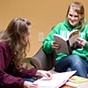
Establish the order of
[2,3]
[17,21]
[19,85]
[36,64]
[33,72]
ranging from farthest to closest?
[2,3]
[36,64]
[33,72]
[17,21]
[19,85]

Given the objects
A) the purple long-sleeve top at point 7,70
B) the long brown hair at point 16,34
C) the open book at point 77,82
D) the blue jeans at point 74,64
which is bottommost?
the blue jeans at point 74,64

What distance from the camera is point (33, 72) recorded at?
1840mm

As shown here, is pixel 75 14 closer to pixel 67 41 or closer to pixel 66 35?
pixel 66 35

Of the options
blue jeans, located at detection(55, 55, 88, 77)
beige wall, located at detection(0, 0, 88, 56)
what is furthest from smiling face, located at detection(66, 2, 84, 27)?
beige wall, located at detection(0, 0, 88, 56)

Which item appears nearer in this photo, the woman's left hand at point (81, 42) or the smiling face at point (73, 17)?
the woman's left hand at point (81, 42)

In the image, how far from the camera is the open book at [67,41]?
89.8 inches

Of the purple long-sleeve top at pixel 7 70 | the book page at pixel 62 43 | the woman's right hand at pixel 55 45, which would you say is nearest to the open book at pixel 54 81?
the purple long-sleeve top at pixel 7 70

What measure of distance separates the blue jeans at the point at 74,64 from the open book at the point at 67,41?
8 cm

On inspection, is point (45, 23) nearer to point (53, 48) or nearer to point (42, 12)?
point (42, 12)

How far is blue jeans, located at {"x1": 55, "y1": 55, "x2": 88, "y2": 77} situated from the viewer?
7.71 feet

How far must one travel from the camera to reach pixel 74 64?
2.39m

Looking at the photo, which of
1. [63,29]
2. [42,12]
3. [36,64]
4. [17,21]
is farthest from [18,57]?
[42,12]

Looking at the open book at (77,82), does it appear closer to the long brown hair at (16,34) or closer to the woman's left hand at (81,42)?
the long brown hair at (16,34)

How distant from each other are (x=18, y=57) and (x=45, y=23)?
5.88 feet
